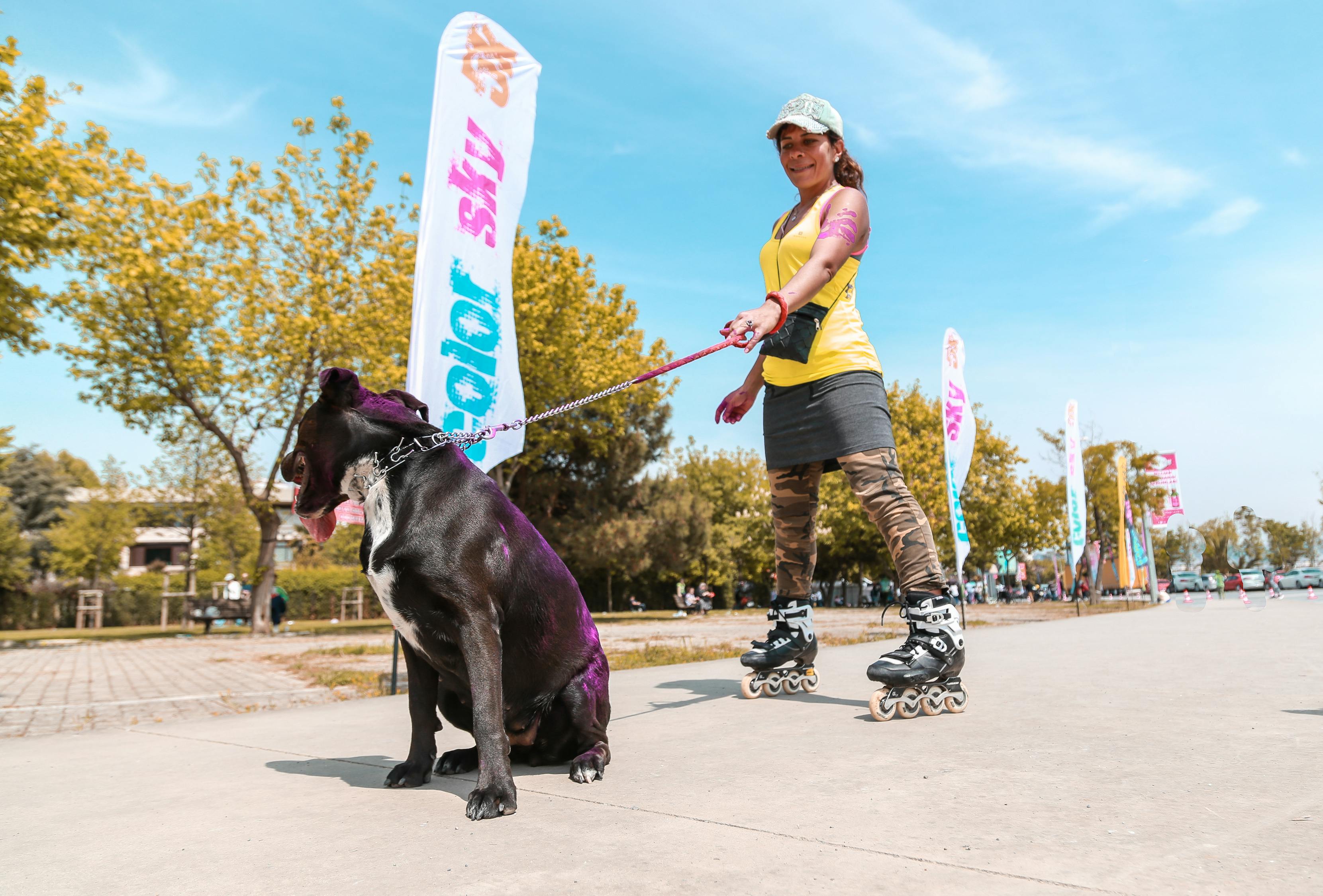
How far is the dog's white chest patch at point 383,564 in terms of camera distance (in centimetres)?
241

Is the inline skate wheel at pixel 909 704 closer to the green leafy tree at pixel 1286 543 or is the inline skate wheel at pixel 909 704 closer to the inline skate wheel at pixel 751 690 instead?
the inline skate wheel at pixel 751 690

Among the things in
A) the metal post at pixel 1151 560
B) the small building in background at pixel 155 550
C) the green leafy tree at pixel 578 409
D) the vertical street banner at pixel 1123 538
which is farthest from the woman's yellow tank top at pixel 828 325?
the small building in background at pixel 155 550

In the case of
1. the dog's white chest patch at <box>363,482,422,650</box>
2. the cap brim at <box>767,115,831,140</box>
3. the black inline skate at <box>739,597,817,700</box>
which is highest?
the cap brim at <box>767,115,831,140</box>

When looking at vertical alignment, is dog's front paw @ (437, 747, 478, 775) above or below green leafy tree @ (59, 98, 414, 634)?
below

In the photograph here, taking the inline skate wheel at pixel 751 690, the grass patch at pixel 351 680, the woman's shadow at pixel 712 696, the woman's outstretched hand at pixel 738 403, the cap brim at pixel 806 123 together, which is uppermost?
the cap brim at pixel 806 123

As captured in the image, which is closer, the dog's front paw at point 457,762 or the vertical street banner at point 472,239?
the dog's front paw at point 457,762

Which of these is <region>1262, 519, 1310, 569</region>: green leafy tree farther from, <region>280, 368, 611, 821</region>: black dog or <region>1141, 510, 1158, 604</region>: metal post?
<region>280, 368, 611, 821</region>: black dog

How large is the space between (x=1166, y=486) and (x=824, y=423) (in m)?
Answer: 42.1

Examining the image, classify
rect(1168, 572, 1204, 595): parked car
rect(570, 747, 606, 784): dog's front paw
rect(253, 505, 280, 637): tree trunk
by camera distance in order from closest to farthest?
rect(570, 747, 606, 784): dog's front paw
rect(253, 505, 280, 637): tree trunk
rect(1168, 572, 1204, 595): parked car

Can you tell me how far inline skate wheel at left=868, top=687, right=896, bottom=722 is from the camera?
3.33m

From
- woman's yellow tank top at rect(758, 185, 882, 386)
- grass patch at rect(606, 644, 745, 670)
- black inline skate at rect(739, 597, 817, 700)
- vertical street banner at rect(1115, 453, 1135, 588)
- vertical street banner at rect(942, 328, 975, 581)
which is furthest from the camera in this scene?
vertical street banner at rect(1115, 453, 1135, 588)

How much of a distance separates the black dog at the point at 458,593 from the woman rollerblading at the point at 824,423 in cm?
132

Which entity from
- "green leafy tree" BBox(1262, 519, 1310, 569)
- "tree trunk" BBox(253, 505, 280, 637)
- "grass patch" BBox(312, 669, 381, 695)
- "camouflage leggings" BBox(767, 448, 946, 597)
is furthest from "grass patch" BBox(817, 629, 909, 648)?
"green leafy tree" BBox(1262, 519, 1310, 569)

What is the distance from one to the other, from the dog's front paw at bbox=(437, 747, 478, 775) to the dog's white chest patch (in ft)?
1.71
